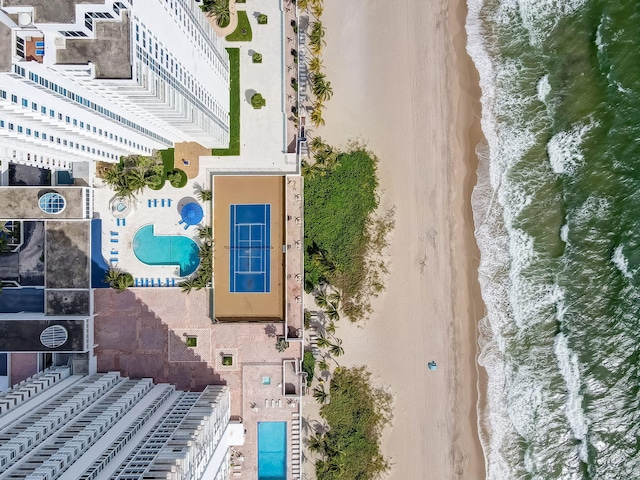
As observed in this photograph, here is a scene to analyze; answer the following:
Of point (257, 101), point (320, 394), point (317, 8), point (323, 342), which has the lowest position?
point (320, 394)

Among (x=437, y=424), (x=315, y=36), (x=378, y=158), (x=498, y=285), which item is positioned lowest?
(x=437, y=424)

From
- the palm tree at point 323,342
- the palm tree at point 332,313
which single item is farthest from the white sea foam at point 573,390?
the palm tree at point 323,342

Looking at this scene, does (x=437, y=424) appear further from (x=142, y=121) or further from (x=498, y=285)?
(x=142, y=121)

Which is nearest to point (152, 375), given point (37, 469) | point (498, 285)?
point (37, 469)

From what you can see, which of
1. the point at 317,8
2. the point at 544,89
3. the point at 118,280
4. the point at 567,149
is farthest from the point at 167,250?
the point at 567,149

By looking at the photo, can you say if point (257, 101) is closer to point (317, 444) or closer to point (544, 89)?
point (544, 89)

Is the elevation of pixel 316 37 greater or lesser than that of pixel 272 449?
greater
